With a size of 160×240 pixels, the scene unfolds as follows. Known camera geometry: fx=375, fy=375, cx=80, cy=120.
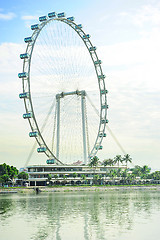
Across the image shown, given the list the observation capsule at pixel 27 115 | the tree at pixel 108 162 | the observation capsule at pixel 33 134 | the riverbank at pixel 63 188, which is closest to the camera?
the observation capsule at pixel 27 115

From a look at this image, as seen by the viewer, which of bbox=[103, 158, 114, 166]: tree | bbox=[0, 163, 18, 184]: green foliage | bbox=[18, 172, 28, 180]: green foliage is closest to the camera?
bbox=[0, 163, 18, 184]: green foliage

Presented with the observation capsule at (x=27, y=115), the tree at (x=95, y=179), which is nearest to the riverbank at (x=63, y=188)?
the tree at (x=95, y=179)

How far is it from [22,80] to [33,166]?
245ft

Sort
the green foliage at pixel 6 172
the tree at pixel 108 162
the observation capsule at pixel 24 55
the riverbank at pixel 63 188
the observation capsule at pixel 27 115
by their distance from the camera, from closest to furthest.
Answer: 1. the observation capsule at pixel 27 115
2. the observation capsule at pixel 24 55
3. the riverbank at pixel 63 188
4. the green foliage at pixel 6 172
5. the tree at pixel 108 162

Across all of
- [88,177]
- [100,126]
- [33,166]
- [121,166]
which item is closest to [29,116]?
[100,126]

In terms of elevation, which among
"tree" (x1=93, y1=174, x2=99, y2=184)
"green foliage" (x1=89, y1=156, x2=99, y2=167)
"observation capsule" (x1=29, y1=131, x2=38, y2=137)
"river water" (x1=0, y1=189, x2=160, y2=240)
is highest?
"observation capsule" (x1=29, y1=131, x2=38, y2=137)

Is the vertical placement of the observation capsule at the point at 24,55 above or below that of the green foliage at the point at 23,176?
above

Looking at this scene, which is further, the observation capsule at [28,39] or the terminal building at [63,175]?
the terminal building at [63,175]

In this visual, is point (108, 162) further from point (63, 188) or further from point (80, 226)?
point (80, 226)

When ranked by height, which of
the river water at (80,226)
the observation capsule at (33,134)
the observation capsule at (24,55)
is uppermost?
the observation capsule at (24,55)

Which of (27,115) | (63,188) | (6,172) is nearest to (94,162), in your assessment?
(63,188)

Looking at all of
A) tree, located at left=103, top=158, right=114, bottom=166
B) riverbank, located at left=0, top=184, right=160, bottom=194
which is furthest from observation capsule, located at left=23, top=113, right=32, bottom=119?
tree, located at left=103, top=158, right=114, bottom=166

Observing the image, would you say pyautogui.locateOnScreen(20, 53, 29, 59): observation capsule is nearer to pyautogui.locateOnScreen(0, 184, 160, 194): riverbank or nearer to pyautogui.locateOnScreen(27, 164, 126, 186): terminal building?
pyautogui.locateOnScreen(0, 184, 160, 194): riverbank

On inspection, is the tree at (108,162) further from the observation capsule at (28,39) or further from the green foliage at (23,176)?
the observation capsule at (28,39)
